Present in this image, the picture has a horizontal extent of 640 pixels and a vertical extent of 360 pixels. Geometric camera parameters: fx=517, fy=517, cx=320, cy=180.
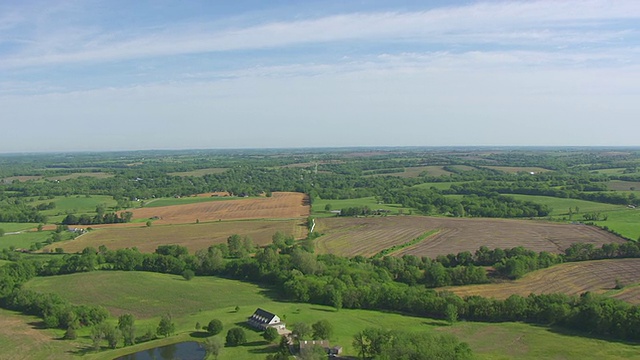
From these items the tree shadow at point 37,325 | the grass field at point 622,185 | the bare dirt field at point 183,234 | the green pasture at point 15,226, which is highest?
the grass field at point 622,185

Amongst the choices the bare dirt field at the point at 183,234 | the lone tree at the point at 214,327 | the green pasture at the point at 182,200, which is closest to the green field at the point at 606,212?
the bare dirt field at the point at 183,234

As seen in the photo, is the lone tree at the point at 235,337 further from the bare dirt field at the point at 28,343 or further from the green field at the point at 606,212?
the green field at the point at 606,212

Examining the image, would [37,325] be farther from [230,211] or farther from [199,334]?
[230,211]

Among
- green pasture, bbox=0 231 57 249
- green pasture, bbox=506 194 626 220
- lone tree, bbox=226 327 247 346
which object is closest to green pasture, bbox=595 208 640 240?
green pasture, bbox=506 194 626 220

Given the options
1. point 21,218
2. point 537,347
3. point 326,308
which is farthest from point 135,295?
point 21,218

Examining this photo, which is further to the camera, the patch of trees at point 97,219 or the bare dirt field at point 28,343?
the patch of trees at point 97,219

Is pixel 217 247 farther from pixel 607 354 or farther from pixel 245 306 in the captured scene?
pixel 607 354

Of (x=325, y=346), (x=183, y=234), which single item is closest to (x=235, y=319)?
(x=325, y=346)
